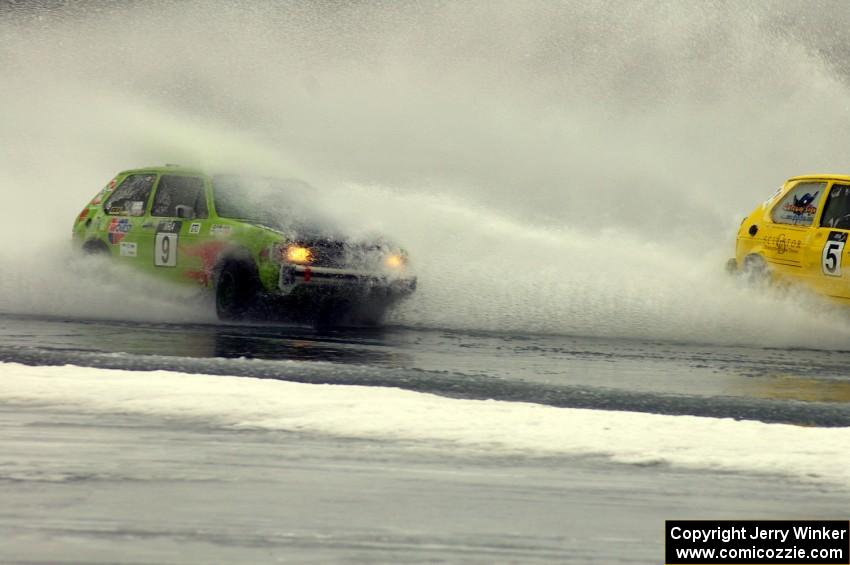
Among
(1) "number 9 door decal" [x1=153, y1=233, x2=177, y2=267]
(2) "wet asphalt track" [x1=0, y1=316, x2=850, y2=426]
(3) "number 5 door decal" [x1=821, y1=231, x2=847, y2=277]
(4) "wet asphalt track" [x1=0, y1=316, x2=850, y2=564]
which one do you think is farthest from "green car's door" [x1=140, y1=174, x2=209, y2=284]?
(3) "number 5 door decal" [x1=821, y1=231, x2=847, y2=277]

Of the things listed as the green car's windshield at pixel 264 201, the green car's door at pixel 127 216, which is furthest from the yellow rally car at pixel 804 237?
the green car's door at pixel 127 216

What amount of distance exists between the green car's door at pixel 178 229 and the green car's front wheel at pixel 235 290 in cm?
22

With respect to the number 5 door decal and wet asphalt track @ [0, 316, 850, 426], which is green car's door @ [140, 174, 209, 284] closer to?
wet asphalt track @ [0, 316, 850, 426]

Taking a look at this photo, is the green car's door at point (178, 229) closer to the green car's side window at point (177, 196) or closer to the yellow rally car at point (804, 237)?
the green car's side window at point (177, 196)

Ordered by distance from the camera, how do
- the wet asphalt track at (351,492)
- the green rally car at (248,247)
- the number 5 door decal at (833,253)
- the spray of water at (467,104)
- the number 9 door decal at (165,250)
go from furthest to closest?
the spray of water at (467,104) → the number 9 door decal at (165,250) → the green rally car at (248,247) → the number 5 door decal at (833,253) → the wet asphalt track at (351,492)

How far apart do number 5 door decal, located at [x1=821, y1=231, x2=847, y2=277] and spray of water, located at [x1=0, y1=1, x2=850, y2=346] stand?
3.32m

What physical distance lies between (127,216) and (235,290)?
5.79 ft

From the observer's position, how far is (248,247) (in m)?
11.5

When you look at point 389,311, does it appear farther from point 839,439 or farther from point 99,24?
point 99,24

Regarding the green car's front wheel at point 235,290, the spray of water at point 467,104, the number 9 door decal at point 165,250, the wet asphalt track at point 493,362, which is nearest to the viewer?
the wet asphalt track at point 493,362

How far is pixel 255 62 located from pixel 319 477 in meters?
19.4

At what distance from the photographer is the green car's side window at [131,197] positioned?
12750 mm

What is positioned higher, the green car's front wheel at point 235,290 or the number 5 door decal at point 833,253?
the number 5 door decal at point 833,253

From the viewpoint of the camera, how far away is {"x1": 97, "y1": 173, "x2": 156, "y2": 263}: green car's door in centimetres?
1257
